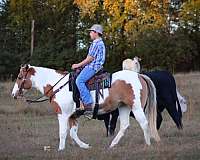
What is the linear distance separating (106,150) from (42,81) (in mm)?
2180

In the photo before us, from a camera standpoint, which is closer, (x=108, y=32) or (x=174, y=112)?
(x=174, y=112)

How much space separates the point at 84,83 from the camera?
10484mm

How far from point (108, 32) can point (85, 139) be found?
3281 cm

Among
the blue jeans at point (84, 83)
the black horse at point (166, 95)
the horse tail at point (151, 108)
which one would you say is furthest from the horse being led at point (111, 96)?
the black horse at point (166, 95)

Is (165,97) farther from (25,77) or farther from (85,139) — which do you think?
(25,77)

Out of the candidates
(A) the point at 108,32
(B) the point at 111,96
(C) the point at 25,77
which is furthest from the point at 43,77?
(A) the point at 108,32

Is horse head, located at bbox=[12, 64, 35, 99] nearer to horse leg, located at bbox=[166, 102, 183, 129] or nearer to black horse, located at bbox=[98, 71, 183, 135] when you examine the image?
black horse, located at bbox=[98, 71, 183, 135]

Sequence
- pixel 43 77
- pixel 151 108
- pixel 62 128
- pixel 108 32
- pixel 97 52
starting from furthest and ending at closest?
pixel 108 32 → pixel 151 108 → pixel 43 77 → pixel 62 128 → pixel 97 52

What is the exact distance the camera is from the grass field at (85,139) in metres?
9.01

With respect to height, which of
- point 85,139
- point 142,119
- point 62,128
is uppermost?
point 142,119

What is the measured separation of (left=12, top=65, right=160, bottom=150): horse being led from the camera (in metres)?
10.5

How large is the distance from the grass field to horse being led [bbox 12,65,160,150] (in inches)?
16.0

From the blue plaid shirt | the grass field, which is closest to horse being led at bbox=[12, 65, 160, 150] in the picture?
the grass field

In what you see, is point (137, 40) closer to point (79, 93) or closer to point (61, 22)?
point (61, 22)
